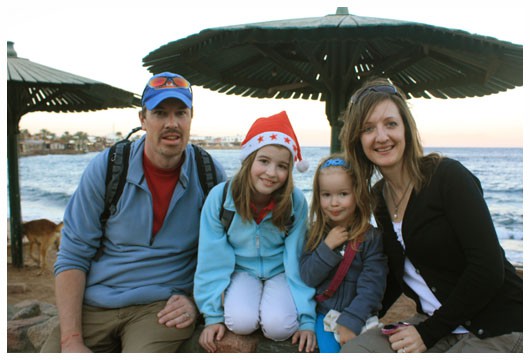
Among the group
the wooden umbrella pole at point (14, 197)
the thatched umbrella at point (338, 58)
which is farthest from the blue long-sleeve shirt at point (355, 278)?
the wooden umbrella pole at point (14, 197)

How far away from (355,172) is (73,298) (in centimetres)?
155

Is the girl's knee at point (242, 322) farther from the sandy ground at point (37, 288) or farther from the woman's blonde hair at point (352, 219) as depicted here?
the sandy ground at point (37, 288)

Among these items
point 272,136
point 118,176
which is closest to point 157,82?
point 118,176

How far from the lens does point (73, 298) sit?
7.63 ft

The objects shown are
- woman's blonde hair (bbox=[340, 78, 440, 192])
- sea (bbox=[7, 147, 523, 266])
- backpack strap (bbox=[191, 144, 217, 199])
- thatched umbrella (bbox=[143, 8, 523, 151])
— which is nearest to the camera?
woman's blonde hair (bbox=[340, 78, 440, 192])

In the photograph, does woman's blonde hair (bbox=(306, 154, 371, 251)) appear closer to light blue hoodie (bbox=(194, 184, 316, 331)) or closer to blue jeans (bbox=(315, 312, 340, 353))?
light blue hoodie (bbox=(194, 184, 316, 331))

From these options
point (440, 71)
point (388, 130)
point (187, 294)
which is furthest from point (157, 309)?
point (440, 71)

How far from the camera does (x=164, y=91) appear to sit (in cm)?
242

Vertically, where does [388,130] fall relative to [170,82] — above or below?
below

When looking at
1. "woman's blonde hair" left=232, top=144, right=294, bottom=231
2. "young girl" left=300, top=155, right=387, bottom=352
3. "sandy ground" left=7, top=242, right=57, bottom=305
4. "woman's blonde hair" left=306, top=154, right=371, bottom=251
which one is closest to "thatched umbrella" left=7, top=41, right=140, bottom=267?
"sandy ground" left=7, top=242, right=57, bottom=305

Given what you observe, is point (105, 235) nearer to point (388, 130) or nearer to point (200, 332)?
point (200, 332)

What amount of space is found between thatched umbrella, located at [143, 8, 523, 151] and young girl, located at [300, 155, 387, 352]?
1.08m

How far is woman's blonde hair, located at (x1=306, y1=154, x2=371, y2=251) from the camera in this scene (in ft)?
7.46

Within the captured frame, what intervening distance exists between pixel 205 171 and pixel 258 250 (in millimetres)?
542
